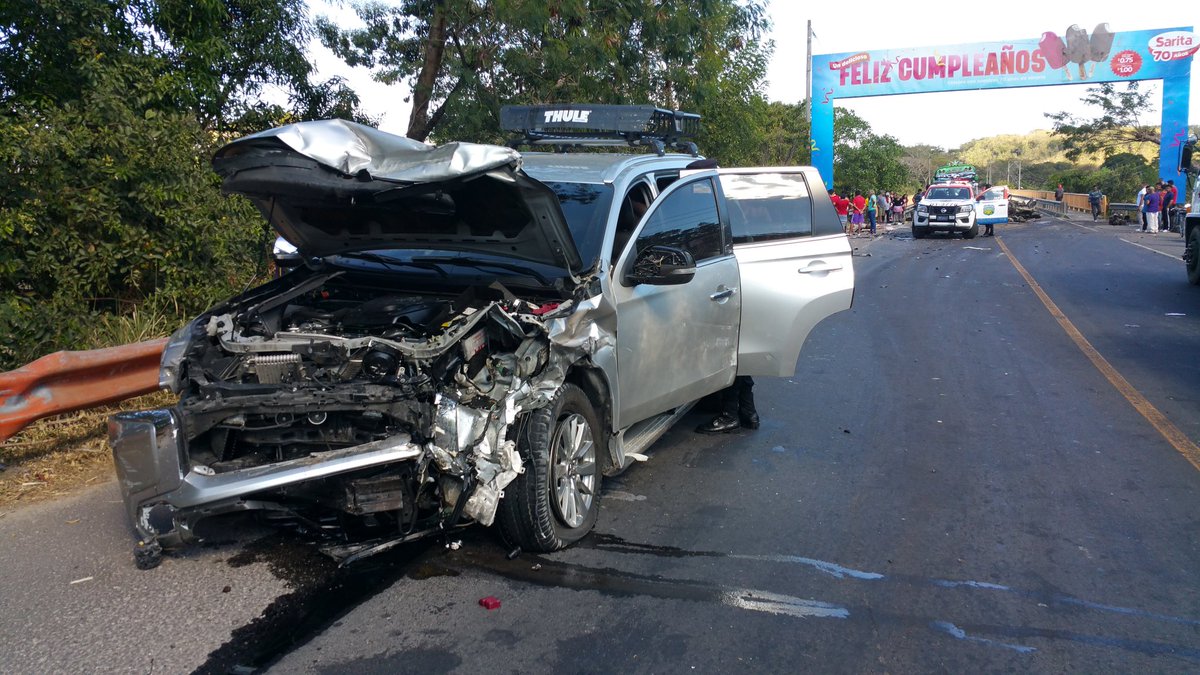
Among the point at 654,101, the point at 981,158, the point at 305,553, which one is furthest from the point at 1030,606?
the point at 981,158

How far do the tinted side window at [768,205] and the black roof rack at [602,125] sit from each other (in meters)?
0.60

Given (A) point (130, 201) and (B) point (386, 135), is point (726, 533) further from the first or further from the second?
(A) point (130, 201)

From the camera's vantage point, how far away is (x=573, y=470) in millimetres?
4898

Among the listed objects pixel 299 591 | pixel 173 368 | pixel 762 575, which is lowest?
pixel 762 575

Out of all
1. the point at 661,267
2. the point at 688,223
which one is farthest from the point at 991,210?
the point at 661,267

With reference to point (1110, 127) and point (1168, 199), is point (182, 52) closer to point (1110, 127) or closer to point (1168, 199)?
point (1168, 199)

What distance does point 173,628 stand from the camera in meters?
3.96

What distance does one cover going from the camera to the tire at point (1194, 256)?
15.7 metres

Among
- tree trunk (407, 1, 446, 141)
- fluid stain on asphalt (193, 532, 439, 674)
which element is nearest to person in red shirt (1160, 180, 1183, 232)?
tree trunk (407, 1, 446, 141)

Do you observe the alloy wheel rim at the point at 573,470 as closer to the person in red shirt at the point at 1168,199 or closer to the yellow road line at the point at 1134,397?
the yellow road line at the point at 1134,397

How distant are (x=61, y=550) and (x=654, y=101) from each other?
40.4 ft

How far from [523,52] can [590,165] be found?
7.90 m

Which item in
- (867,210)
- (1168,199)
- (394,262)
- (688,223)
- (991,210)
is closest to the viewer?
(394,262)

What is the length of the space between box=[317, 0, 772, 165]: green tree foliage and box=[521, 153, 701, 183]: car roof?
6506mm
